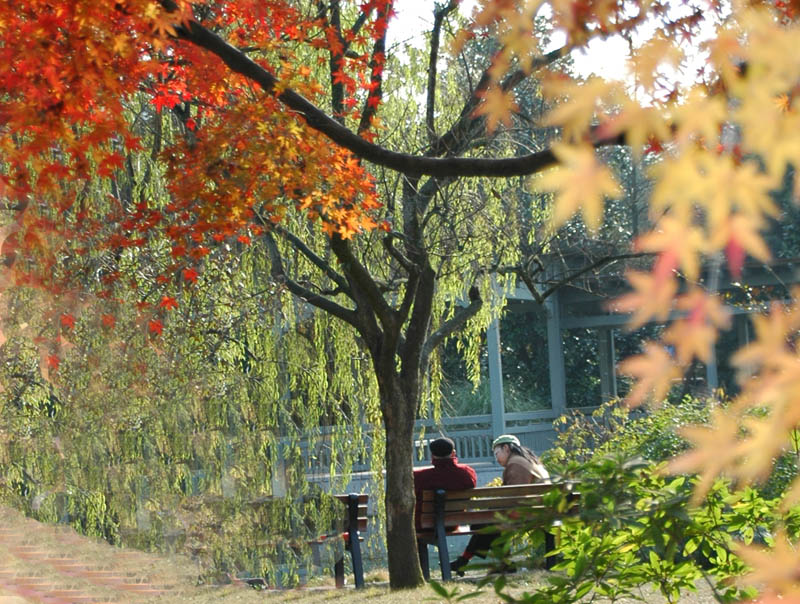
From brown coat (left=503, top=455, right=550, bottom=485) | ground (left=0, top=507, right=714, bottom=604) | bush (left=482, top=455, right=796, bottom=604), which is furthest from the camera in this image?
brown coat (left=503, top=455, right=550, bottom=485)

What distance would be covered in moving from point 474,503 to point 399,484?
838 mm

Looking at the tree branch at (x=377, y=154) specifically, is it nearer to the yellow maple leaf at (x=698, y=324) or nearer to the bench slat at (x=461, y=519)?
the yellow maple leaf at (x=698, y=324)

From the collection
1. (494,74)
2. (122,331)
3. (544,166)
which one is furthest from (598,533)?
(122,331)

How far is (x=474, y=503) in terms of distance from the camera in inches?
334

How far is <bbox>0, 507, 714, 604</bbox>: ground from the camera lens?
4.03 m

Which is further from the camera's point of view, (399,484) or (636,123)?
(399,484)

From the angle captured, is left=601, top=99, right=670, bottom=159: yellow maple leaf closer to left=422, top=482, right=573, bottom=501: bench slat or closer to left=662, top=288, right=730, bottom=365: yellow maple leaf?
left=662, top=288, right=730, bottom=365: yellow maple leaf

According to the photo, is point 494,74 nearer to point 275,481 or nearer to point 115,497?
point 115,497

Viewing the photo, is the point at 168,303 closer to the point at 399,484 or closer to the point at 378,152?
the point at 399,484

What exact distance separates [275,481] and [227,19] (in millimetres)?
4672

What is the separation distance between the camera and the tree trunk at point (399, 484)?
7.79 metres


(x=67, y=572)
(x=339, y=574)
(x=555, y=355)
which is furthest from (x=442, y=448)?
(x=555, y=355)

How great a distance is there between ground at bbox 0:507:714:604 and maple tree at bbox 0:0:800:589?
2.83 feet

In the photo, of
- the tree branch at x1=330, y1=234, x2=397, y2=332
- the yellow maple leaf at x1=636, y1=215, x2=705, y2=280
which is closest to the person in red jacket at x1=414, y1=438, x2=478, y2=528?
the tree branch at x1=330, y1=234, x2=397, y2=332
